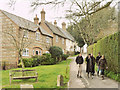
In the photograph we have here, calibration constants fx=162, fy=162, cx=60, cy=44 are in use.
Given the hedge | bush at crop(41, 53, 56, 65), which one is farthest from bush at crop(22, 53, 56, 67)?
the hedge

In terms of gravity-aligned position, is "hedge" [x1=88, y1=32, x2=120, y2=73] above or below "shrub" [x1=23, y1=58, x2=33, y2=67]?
above

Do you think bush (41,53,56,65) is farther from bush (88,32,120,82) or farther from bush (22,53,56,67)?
bush (88,32,120,82)

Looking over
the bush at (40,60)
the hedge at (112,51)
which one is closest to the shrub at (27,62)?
the bush at (40,60)

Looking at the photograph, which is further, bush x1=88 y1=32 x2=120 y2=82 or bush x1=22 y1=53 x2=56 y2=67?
bush x1=22 y1=53 x2=56 y2=67

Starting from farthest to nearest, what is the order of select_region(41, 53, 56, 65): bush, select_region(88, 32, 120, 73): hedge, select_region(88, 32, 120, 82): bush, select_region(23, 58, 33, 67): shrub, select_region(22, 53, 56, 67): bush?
1. select_region(41, 53, 56, 65): bush
2. select_region(22, 53, 56, 67): bush
3. select_region(23, 58, 33, 67): shrub
4. select_region(88, 32, 120, 73): hedge
5. select_region(88, 32, 120, 82): bush

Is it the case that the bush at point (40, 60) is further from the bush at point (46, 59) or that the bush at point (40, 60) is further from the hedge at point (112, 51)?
the hedge at point (112, 51)

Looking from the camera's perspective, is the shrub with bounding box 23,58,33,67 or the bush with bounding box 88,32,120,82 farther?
the shrub with bounding box 23,58,33,67

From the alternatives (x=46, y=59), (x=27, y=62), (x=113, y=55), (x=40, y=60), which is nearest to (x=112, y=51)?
(x=113, y=55)

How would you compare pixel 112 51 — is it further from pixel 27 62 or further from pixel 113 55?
pixel 27 62

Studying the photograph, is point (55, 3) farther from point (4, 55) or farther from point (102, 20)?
point (102, 20)

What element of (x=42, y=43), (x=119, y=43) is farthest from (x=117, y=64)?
(x=42, y=43)

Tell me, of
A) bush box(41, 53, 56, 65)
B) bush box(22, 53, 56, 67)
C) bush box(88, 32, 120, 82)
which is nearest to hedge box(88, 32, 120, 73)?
bush box(88, 32, 120, 82)

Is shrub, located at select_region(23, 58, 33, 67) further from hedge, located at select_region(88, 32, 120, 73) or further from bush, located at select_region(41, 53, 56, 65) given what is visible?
hedge, located at select_region(88, 32, 120, 73)

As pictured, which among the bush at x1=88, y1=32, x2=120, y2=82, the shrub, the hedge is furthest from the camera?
the shrub
